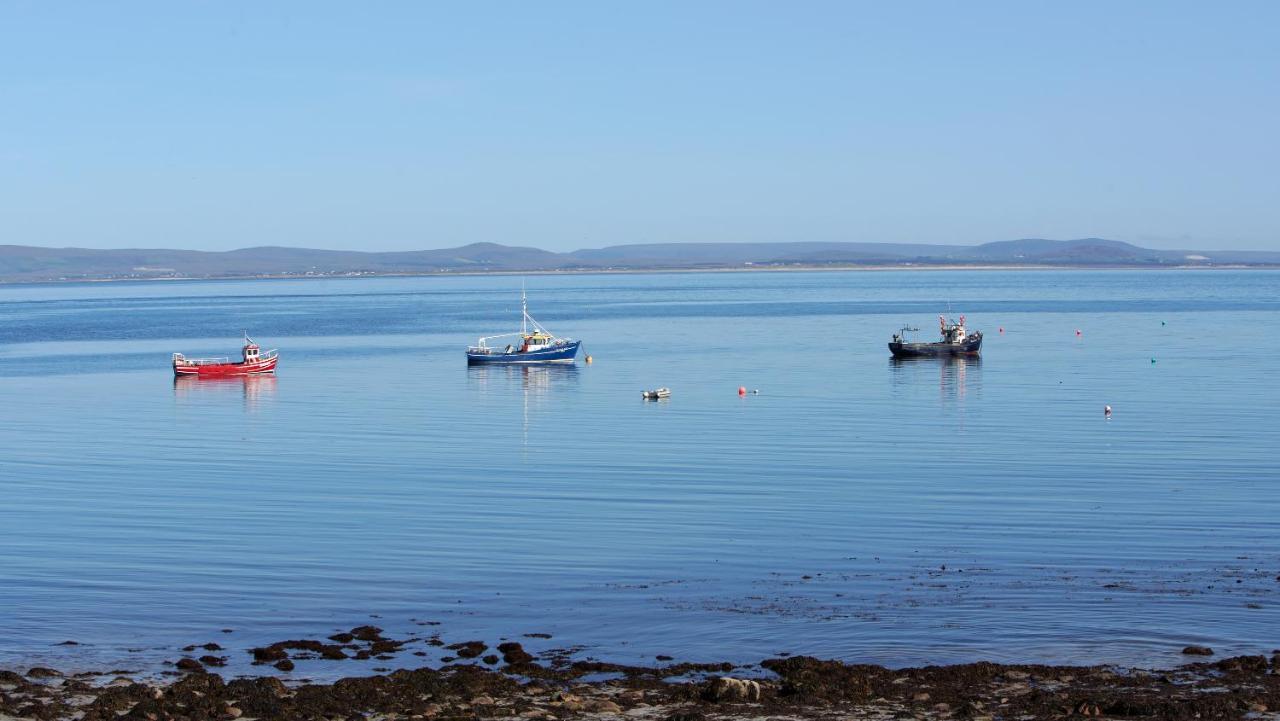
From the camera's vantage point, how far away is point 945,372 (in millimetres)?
81438

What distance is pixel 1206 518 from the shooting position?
3356 cm

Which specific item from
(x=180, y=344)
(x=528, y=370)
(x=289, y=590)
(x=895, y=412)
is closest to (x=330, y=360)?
(x=528, y=370)

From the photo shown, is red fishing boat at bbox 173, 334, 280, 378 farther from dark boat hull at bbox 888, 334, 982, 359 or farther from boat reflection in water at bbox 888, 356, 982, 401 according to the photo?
dark boat hull at bbox 888, 334, 982, 359

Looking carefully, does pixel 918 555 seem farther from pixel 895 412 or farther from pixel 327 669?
pixel 895 412

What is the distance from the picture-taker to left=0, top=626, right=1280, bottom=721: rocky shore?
62.7 feet

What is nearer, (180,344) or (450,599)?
(450,599)

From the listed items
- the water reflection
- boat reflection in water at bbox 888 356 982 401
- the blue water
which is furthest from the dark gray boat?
the water reflection

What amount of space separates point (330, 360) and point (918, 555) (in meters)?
73.2

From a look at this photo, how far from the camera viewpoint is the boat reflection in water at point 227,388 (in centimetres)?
7275

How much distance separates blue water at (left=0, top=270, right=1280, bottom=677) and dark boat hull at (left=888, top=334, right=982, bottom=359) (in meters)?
11.0

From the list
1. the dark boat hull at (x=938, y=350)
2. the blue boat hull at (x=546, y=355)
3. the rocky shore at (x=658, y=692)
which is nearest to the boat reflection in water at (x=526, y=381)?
the blue boat hull at (x=546, y=355)

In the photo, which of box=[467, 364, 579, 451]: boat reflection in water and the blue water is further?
box=[467, 364, 579, 451]: boat reflection in water

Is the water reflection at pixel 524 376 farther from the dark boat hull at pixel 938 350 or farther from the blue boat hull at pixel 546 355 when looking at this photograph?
the dark boat hull at pixel 938 350

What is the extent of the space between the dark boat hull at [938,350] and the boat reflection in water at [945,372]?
8.7 inches
